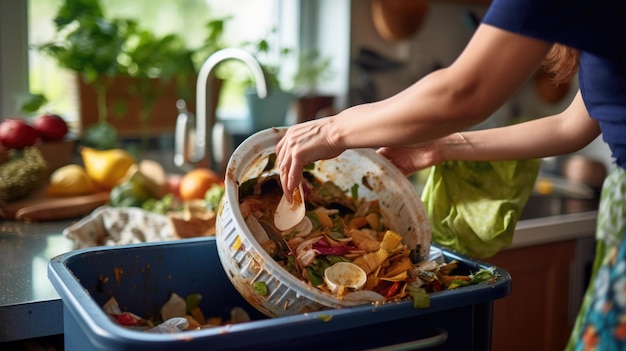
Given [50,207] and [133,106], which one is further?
[133,106]

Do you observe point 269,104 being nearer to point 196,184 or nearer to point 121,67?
point 121,67

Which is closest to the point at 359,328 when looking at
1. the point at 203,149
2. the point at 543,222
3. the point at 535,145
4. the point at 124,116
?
the point at 535,145

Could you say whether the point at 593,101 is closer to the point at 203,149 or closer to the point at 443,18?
the point at 203,149

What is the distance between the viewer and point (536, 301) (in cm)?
174

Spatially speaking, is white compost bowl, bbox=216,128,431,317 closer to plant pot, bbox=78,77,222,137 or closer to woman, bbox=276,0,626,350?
woman, bbox=276,0,626,350

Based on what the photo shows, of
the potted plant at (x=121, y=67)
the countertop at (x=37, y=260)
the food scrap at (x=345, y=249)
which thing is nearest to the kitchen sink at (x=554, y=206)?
the countertop at (x=37, y=260)

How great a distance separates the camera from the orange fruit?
1695 millimetres

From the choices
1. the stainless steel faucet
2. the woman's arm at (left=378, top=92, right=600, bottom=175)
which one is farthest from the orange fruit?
the woman's arm at (left=378, top=92, right=600, bottom=175)

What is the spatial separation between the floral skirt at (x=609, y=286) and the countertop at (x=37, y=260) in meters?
0.71

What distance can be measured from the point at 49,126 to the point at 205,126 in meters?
0.35

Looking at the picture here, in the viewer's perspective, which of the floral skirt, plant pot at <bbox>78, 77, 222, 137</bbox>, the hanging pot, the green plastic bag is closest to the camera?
the floral skirt

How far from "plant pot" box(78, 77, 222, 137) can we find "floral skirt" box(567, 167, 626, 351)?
1.31m

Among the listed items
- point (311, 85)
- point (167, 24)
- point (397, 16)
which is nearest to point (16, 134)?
point (167, 24)

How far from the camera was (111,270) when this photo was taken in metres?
1.13
